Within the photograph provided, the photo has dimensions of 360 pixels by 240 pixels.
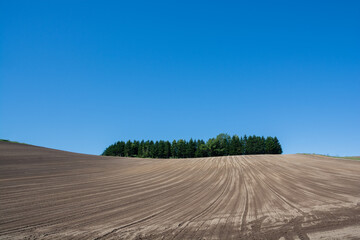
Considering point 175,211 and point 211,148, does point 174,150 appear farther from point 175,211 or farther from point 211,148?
point 175,211

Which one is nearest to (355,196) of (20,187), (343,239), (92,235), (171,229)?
(343,239)

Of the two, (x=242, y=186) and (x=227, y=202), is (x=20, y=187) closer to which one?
(x=227, y=202)

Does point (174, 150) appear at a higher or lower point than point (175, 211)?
higher

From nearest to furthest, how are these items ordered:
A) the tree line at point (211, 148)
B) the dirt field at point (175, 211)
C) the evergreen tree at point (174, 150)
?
the dirt field at point (175, 211)
the tree line at point (211, 148)
the evergreen tree at point (174, 150)

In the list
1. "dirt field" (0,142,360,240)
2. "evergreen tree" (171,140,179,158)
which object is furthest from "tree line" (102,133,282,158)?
"dirt field" (0,142,360,240)

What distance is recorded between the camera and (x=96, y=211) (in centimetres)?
734

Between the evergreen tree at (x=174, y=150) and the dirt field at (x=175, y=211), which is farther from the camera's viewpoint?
the evergreen tree at (x=174, y=150)

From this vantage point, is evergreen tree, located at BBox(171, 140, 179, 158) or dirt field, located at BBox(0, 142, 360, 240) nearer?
dirt field, located at BBox(0, 142, 360, 240)

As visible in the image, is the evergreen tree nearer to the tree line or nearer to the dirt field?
the tree line

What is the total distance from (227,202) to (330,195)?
5.40 metres

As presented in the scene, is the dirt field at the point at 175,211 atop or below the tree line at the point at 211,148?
below

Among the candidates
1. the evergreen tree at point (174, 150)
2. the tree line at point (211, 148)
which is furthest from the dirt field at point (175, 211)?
the evergreen tree at point (174, 150)

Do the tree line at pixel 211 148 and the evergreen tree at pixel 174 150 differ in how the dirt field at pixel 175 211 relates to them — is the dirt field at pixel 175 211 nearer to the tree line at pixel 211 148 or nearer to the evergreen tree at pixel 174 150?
the tree line at pixel 211 148

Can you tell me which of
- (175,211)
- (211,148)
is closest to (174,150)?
(211,148)
